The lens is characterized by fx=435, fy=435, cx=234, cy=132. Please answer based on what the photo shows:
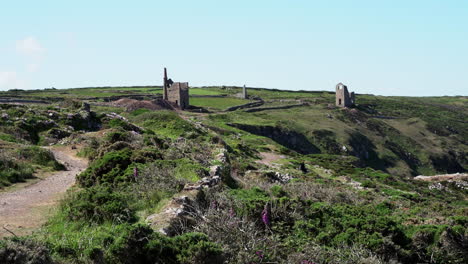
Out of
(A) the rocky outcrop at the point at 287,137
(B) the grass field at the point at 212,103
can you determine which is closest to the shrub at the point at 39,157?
(A) the rocky outcrop at the point at 287,137

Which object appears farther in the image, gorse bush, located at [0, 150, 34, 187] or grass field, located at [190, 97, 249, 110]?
grass field, located at [190, 97, 249, 110]

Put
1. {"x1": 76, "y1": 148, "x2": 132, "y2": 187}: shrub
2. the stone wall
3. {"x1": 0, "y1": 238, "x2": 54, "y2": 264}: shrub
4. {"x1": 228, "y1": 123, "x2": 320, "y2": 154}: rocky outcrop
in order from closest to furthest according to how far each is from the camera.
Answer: {"x1": 0, "y1": 238, "x2": 54, "y2": 264}: shrub → {"x1": 76, "y1": 148, "x2": 132, "y2": 187}: shrub → {"x1": 228, "y1": 123, "x2": 320, "y2": 154}: rocky outcrop → the stone wall

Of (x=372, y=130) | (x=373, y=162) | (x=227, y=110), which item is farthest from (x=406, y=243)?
(x=372, y=130)

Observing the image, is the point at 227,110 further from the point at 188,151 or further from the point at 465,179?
the point at 188,151

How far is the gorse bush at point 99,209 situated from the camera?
9.64m

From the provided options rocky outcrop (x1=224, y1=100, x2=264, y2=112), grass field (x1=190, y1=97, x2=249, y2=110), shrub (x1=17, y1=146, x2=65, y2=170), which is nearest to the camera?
shrub (x1=17, y1=146, x2=65, y2=170)

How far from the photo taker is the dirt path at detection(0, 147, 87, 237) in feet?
31.5

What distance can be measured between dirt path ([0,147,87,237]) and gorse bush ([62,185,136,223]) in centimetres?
76

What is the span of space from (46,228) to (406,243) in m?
8.62

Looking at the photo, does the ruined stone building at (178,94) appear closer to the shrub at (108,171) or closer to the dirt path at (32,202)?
the dirt path at (32,202)

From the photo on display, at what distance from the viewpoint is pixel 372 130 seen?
85.4m

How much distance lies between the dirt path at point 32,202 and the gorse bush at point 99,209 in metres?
0.76

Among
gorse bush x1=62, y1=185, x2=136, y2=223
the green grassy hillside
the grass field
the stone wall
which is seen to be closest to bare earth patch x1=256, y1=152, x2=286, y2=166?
the green grassy hillside

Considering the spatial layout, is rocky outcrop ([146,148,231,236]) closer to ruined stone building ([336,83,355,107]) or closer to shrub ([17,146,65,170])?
shrub ([17,146,65,170])
